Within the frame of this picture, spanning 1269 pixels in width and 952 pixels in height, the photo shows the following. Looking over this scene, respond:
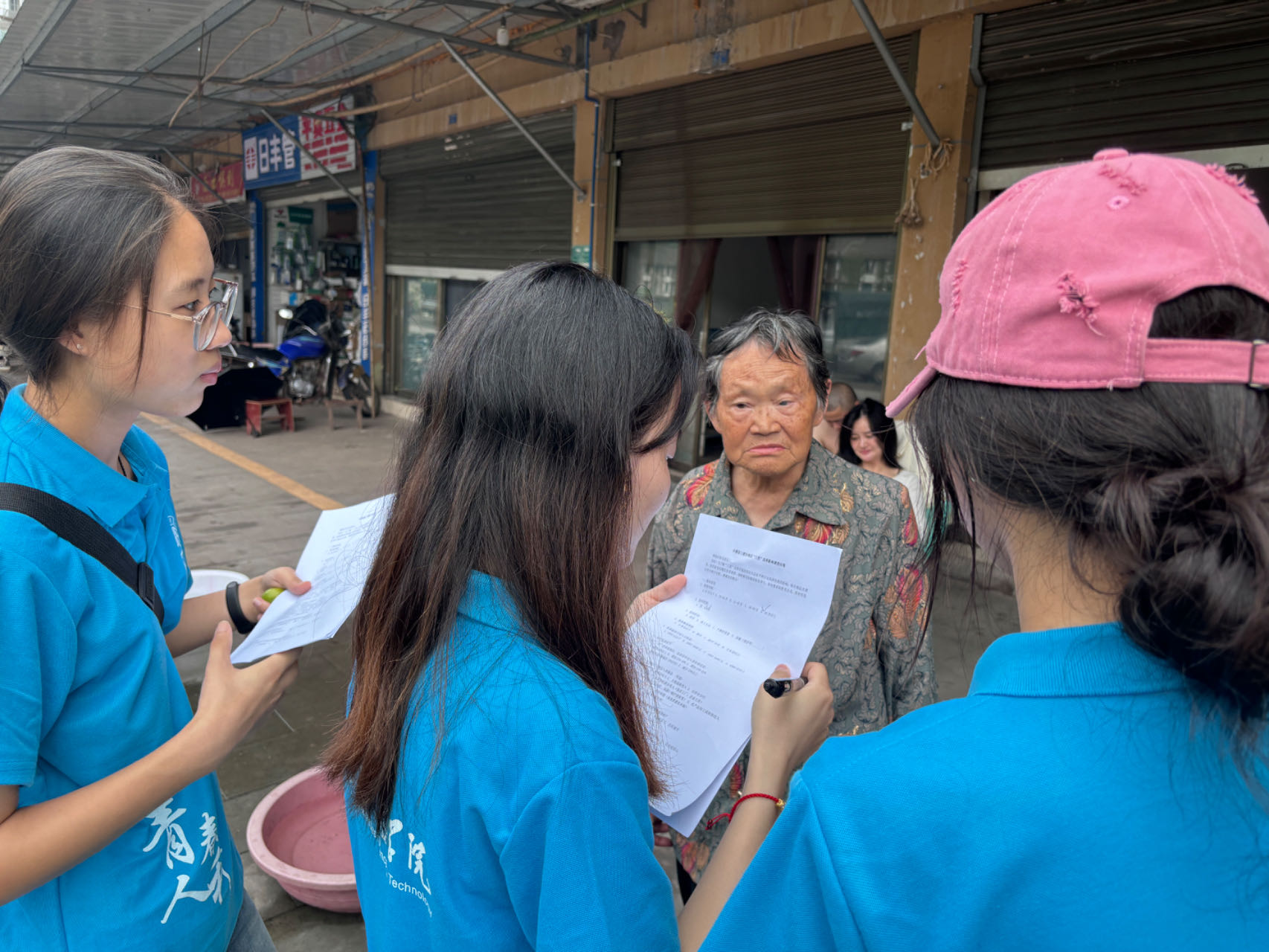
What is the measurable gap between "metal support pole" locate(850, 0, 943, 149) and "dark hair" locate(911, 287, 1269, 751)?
4.20m

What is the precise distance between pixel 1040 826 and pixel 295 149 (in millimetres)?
12911

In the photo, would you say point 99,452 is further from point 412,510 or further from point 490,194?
point 490,194

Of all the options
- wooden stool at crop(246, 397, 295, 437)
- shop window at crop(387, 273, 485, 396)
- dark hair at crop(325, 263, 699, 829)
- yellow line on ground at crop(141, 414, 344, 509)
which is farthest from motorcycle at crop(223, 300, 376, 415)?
dark hair at crop(325, 263, 699, 829)

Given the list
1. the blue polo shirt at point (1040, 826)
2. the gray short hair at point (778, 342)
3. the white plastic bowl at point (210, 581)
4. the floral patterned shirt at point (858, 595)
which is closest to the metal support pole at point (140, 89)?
the white plastic bowl at point (210, 581)

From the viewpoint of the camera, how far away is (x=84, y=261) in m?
1.10

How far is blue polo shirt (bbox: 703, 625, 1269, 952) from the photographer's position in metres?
0.53

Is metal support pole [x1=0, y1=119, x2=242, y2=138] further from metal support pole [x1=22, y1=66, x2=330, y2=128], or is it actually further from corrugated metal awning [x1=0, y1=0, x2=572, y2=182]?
metal support pole [x1=22, y1=66, x2=330, y2=128]

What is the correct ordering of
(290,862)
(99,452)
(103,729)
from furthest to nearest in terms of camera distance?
(290,862)
(99,452)
(103,729)

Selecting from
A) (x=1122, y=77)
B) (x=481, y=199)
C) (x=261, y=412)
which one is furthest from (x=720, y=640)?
(x=261, y=412)

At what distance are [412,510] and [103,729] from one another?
1.75 feet

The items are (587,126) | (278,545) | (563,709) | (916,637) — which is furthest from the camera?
(587,126)

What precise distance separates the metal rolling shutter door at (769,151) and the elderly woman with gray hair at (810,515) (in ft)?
12.1

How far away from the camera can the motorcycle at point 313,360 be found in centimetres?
1002

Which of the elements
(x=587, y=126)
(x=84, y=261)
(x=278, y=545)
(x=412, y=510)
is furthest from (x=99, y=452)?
(x=587, y=126)
